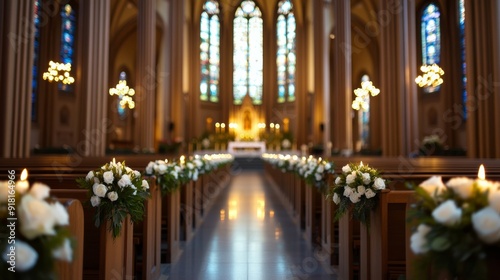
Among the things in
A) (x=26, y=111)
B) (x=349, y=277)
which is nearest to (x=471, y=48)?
(x=349, y=277)

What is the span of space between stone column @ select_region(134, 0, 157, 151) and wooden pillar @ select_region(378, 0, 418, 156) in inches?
384

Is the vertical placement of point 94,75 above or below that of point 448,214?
above

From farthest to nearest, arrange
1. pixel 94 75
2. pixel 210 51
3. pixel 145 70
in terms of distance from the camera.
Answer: pixel 210 51, pixel 145 70, pixel 94 75

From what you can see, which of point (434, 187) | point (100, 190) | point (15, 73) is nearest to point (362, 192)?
point (434, 187)

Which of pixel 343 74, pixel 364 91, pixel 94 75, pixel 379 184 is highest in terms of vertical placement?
pixel 343 74

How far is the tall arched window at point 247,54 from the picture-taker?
35.7 m

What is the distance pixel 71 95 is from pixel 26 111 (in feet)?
50.0

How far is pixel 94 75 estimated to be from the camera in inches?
558

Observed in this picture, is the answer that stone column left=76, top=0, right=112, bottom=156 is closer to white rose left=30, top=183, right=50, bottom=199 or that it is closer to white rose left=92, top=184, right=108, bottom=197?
white rose left=92, top=184, right=108, bottom=197

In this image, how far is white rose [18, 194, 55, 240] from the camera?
5.04 ft

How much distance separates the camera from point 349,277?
4375 millimetres

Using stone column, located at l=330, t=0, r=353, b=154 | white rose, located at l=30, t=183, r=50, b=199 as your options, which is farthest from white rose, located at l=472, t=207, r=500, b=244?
stone column, located at l=330, t=0, r=353, b=154

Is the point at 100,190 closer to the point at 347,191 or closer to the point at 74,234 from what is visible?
the point at 74,234

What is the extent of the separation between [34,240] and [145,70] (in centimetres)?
1798
